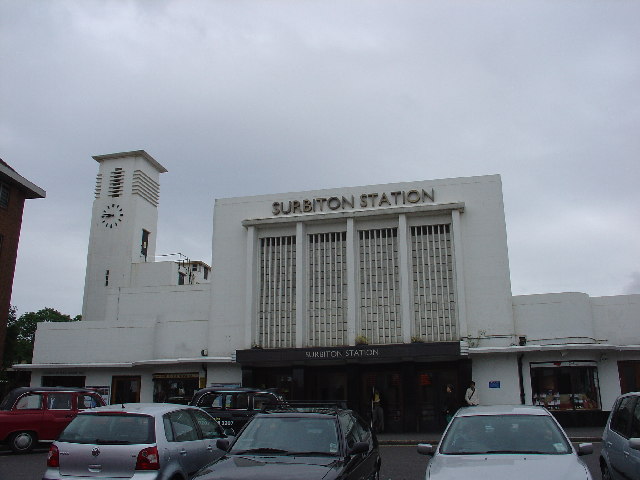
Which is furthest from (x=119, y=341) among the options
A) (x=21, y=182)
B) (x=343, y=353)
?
(x=343, y=353)

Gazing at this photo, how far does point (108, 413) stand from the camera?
8383 millimetres

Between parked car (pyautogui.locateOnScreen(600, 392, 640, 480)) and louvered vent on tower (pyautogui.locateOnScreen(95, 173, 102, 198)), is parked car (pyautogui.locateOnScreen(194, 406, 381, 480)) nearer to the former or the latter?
parked car (pyautogui.locateOnScreen(600, 392, 640, 480))

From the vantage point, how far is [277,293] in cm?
2516

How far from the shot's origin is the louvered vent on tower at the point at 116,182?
123ft

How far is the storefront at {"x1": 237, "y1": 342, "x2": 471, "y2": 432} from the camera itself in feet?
73.2

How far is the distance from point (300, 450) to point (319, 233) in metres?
18.3

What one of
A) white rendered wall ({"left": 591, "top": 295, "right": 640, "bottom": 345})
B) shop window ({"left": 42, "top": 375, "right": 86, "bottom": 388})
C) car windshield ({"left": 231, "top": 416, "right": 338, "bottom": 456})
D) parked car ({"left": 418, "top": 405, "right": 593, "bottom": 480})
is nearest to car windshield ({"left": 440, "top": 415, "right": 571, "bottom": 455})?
parked car ({"left": 418, "top": 405, "right": 593, "bottom": 480})

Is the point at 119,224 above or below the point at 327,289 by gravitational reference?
above

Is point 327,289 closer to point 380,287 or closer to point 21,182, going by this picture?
point 380,287

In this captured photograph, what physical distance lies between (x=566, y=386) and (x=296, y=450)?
18055 mm

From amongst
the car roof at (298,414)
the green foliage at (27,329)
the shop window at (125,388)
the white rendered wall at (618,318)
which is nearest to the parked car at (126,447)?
the car roof at (298,414)

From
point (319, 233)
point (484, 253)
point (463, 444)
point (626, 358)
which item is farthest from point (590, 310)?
point (463, 444)

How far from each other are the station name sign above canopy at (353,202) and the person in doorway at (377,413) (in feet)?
25.7

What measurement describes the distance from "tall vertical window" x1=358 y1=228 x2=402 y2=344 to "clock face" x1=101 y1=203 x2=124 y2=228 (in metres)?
Answer: 18.4
